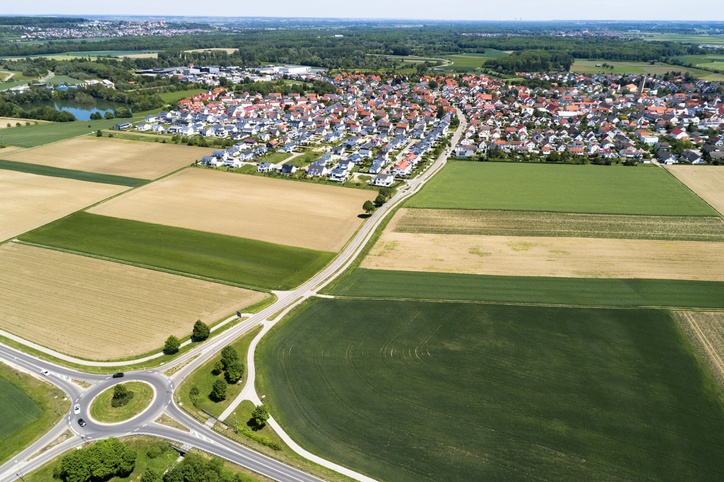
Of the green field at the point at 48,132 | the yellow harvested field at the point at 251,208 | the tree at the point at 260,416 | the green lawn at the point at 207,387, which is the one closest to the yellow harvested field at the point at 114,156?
the green field at the point at 48,132

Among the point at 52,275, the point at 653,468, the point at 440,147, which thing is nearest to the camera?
the point at 653,468

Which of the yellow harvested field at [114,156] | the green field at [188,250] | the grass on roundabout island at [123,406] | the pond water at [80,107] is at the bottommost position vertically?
the grass on roundabout island at [123,406]

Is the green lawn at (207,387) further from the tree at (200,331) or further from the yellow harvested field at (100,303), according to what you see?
the yellow harvested field at (100,303)

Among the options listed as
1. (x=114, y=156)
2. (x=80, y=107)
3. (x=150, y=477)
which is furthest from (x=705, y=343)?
(x=80, y=107)

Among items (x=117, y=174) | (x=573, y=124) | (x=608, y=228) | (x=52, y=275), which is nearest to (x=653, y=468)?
(x=608, y=228)

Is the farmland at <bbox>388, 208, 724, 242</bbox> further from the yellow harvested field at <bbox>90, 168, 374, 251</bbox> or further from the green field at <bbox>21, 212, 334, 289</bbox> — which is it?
the green field at <bbox>21, 212, 334, 289</bbox>

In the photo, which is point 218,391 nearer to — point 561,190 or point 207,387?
point 207,387

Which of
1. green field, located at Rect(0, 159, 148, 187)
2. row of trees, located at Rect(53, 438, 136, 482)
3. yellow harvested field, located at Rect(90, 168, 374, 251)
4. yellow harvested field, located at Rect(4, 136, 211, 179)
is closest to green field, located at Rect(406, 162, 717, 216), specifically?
yellow harvested field, located at Rect(90, 168, 374, 251)

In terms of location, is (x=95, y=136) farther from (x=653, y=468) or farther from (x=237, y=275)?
(x=653, y=468)
